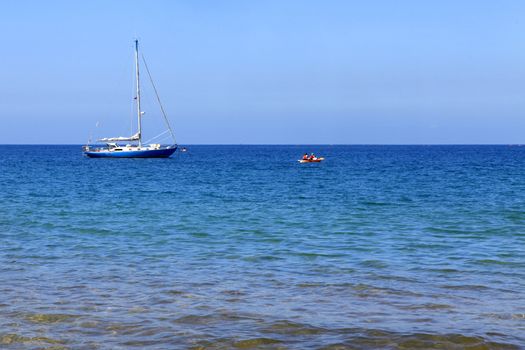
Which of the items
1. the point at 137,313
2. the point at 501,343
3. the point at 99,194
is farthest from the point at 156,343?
the point at 99,194

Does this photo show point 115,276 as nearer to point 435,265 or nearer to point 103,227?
point 435,265

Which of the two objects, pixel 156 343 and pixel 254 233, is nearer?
pixel 156 343

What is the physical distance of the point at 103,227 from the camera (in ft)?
82.7

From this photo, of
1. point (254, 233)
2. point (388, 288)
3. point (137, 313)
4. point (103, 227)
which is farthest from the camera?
point (103, 227)

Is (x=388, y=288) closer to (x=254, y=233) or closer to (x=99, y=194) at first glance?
(x=254, y=233)

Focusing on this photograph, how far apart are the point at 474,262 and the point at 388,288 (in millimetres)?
4420

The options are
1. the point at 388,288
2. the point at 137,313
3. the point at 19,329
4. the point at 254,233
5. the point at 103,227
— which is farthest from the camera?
the point at 103,227

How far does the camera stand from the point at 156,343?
999cm

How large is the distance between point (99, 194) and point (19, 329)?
1336 inches

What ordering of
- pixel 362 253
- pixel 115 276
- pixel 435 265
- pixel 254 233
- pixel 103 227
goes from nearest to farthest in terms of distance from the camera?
pixel 115 276
pixel 435 265
pixel 362 253
pixel 254 233
pixel 103 227

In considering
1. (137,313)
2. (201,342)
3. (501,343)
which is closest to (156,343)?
(201,342)

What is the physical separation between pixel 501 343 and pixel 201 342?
15.6 ft

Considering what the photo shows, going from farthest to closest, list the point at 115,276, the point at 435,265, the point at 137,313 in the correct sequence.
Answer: the point at 435,265 → the point at 115,276 → the point at 137,313

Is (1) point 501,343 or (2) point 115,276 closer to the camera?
(1) point 501,343
